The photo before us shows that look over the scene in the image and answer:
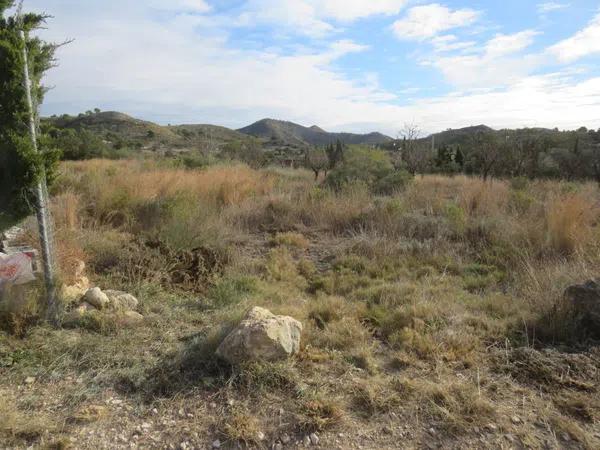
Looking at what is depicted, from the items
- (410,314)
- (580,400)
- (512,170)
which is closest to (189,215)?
(410,314)

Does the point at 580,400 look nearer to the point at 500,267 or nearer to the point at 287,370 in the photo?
the point at 287,370

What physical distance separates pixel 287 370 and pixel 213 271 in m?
2.39

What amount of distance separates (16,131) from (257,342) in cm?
239

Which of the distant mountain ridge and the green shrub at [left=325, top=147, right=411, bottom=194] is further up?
the distant mountain ridge

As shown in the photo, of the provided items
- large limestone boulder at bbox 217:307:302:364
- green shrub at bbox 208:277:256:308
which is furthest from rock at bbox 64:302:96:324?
large limestone boulder at bbox 217:307:302:364

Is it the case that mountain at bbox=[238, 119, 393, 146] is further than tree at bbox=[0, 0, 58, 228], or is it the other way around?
mountain at bbox=[238, 119, 393, 146]

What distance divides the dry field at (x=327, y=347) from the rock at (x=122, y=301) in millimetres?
104

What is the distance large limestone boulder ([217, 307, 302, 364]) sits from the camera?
279 cm

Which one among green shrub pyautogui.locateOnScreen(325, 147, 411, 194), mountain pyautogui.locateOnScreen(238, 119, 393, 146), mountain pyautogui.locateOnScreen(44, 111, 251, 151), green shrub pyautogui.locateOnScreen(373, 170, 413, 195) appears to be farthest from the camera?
mountain pyautogui.locateOnScreen(238, 119, 393, 146)

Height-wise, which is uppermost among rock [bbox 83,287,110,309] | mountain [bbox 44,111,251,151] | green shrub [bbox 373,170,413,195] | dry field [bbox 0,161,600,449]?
mountain [bbox 44,111,251,151]

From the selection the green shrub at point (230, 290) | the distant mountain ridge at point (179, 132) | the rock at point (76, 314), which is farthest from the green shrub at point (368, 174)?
the distant mountain ridge at point (179, 132)

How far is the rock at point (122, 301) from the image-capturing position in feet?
12.0

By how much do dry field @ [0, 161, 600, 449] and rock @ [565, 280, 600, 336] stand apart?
133 mm

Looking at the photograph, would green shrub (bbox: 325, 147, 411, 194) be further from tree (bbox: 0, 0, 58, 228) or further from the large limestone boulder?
tree (bbox: 0, 0, 58, 228)
